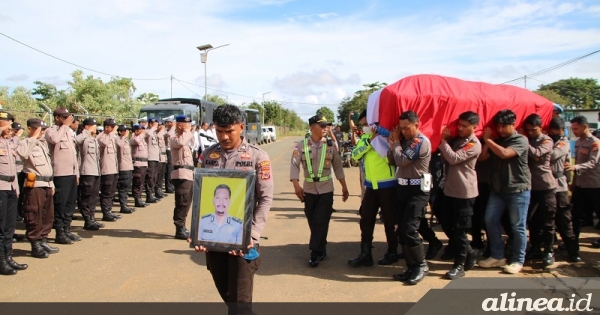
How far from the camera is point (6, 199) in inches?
217

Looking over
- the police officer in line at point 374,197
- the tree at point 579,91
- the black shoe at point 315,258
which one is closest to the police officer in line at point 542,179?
the police officer in line at point 374,197

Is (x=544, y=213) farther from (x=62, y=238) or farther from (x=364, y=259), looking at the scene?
(x=62, y=238)

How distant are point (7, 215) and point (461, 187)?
5.36 metres

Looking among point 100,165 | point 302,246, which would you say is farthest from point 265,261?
point 100,165

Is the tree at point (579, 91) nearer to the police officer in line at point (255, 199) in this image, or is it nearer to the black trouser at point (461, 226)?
the black trouser at point (461, 226)

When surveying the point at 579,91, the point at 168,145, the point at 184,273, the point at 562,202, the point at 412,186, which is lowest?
the point at 184,273

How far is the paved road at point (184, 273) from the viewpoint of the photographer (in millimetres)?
4684

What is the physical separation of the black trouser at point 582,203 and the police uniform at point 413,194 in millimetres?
2706

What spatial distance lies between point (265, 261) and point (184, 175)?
2.16 m

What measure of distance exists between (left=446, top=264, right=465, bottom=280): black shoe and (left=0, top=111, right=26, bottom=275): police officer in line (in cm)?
506

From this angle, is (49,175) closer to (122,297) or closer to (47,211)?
(47,211)

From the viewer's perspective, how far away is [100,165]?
8766 millimetres

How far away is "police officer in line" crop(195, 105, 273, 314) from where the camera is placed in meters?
3.13

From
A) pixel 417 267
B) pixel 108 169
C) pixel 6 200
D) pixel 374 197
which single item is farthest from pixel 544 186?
pixel 108 169
